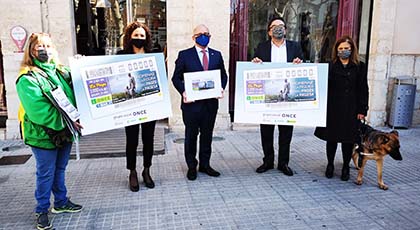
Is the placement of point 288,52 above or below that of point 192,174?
above

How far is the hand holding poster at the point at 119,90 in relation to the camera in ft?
11.1

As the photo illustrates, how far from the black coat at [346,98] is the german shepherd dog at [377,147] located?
0.12 metres

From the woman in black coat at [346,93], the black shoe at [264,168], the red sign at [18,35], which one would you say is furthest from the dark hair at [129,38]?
the red sign at [18,35]

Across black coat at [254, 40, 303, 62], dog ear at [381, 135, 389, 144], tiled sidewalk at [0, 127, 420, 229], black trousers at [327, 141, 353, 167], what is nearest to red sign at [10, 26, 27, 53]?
tiled sidewalk at [0, 127, 420, 229]

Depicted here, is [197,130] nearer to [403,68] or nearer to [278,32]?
[278,32]

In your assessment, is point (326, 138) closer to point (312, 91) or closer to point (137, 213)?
point (312, 91)

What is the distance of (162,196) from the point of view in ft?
12.9

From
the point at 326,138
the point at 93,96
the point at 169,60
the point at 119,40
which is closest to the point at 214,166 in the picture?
the point at 326,138

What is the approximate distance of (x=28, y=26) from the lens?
242 inches

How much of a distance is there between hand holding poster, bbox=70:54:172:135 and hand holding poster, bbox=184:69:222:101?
0.32 metres

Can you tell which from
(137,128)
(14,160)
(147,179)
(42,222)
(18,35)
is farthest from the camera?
(18,35)

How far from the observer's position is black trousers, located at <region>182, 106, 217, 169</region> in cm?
432

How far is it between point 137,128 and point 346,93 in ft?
8.45

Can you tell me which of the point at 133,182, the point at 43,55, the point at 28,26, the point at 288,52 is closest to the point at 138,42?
the point at 43,55
